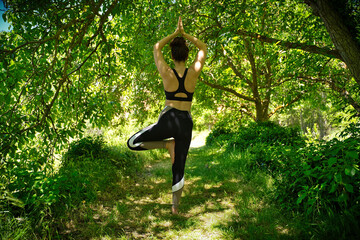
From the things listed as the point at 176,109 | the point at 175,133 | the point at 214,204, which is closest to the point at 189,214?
the point at 214,204

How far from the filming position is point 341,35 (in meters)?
3.69

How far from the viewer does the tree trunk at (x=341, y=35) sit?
142 inches

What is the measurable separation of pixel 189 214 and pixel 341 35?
4.03 meters

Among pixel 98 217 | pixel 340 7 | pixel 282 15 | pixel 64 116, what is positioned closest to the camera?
pixel 98 217

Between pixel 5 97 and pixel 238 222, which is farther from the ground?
pixel 5 97

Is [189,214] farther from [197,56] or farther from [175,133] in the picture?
[197,56]

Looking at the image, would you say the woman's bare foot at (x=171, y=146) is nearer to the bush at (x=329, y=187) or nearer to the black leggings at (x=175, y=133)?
the black leggings at (x=175, y=133)

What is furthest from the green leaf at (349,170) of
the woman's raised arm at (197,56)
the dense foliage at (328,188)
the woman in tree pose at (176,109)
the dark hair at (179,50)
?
the dark hair at (179,50)

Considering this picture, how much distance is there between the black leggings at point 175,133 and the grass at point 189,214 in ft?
2.20

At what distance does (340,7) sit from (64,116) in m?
5.70

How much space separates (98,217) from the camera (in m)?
3.62

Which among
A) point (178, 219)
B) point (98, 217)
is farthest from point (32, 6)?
point (178, 219)

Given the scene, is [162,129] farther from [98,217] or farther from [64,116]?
[64,116]

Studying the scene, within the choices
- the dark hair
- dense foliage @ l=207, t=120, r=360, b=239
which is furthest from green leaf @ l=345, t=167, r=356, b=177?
the dark hair
